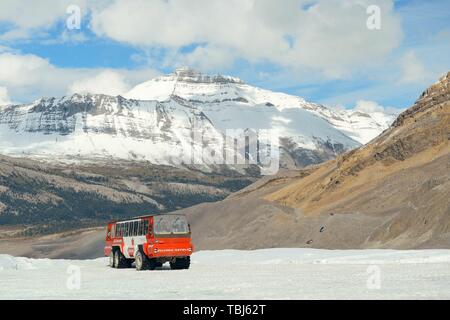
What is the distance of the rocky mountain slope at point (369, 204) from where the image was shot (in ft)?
178

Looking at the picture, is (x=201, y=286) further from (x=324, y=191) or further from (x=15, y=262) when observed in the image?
(x=324, y=191)

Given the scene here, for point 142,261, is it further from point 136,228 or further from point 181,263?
point 136,228

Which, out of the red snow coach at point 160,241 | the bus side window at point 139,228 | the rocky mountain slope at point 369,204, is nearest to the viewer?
the red snow coach at point 160,241

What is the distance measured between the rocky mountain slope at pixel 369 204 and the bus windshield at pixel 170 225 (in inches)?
758

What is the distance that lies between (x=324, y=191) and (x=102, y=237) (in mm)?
42494

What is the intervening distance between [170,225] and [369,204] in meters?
37.2

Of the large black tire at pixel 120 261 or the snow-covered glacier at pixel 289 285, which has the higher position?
the large black tire at pixel 120 261

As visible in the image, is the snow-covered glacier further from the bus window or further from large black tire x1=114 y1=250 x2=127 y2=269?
the bus window

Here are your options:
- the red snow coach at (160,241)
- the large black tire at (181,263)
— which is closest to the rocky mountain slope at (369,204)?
the large black tire at (181,263)

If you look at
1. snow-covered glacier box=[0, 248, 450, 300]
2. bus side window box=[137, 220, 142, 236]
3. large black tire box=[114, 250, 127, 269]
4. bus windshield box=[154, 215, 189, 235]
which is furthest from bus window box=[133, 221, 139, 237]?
snow-covered glacier box=[0, 248, 450, 300]

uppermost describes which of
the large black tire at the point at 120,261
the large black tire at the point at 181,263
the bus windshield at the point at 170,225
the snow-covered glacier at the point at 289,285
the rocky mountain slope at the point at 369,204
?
the rocky mountain slope at the point at 369,204

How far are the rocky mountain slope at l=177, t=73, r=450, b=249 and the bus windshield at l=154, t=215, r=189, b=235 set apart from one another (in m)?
19.3

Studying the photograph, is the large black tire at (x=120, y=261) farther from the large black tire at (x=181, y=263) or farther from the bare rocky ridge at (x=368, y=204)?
the bare rocky ridge at (x=368, y=204)
